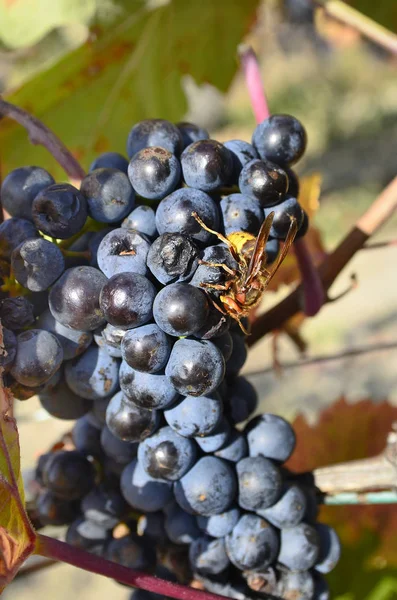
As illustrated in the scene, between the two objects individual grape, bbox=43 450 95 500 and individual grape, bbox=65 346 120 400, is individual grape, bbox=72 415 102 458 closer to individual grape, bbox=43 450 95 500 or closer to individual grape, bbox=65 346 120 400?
individual grape, bbox=43 450 95 500

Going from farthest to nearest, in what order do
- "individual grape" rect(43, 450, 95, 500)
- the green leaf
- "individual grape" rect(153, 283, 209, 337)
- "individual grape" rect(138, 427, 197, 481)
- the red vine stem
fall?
the green leaf
the red vine stem
"individual grape" rect(43, 450, 95, 500)
"individual grape" rect(138, 427, 197, 481)
"individual grape" rect(153, 283, 209, 337)

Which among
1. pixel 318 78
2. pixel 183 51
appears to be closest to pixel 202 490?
pixel 183 51

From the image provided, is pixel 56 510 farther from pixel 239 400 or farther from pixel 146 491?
pixel 239 400

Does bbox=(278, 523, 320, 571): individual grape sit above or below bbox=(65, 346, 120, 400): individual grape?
below

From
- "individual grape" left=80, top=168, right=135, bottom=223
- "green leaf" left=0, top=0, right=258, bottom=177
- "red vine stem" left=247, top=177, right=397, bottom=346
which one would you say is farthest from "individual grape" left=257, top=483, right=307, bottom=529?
"green leaf" left=0, top=0, right=258, bottom=177

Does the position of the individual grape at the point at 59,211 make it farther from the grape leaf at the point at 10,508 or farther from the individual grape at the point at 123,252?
the grape leaf at the point at 10,508

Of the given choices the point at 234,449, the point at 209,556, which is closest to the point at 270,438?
the point at 234,449

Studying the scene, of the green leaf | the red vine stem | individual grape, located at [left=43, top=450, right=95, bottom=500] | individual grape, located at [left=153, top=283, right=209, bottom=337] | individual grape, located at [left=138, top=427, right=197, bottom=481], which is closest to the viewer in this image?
individual grape, located at [left=153, top=283, right=209, bottom=337]
